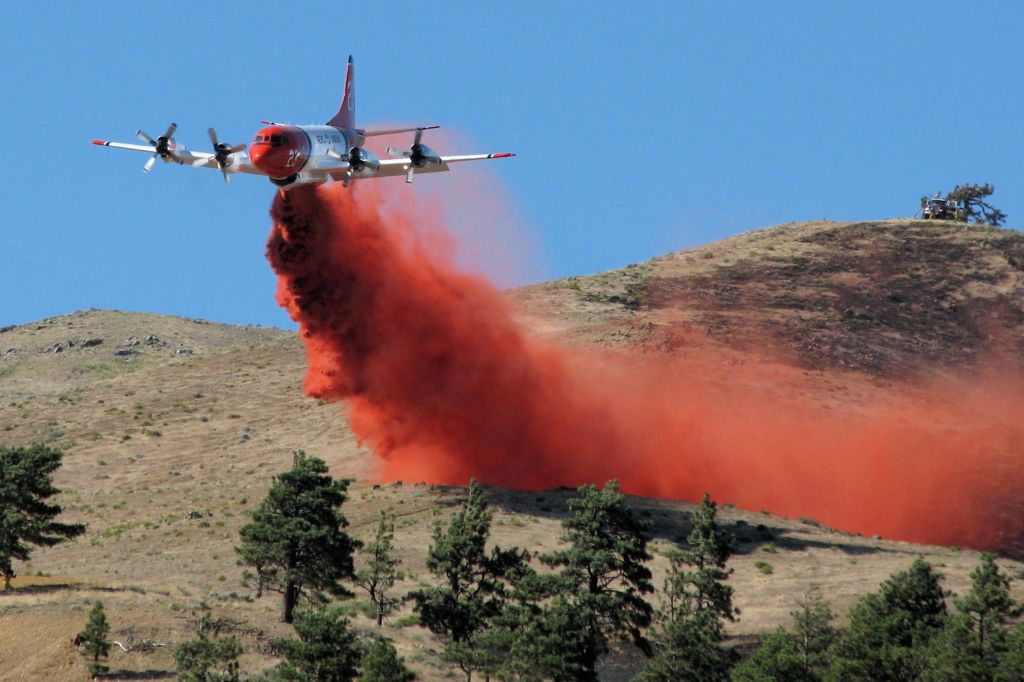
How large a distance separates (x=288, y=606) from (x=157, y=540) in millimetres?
19112

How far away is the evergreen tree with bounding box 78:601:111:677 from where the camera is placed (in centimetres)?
5469

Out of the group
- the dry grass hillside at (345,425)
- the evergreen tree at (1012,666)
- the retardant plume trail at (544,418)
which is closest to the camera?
the evergreen tree at (1012,666)

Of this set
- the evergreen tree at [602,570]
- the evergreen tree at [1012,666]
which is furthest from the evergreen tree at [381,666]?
the evergreen tree at [1012,666]

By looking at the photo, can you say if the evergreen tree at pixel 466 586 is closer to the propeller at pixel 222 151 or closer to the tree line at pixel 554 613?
the tree line at pixel 554 613

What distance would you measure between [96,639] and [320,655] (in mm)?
10086

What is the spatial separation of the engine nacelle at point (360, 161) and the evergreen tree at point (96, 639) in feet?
90.4

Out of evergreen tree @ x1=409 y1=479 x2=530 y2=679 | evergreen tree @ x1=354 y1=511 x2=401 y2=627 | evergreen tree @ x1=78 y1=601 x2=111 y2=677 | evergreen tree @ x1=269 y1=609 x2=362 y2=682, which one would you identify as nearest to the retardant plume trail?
evergreen tree @ x1=354 y1=511 x2=401 y2=627

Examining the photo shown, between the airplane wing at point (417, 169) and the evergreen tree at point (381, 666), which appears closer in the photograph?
the evergreen tree at point (381, 666)

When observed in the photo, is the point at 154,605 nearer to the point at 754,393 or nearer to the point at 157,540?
the point at 157,540

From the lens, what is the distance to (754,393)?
4269 inches

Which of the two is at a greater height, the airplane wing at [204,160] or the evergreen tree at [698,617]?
the airplane wing at [204,160]

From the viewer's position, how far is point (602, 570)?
56.7m

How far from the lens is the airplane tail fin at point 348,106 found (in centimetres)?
8439

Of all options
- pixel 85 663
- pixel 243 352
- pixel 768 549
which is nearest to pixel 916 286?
pixel 243 352
